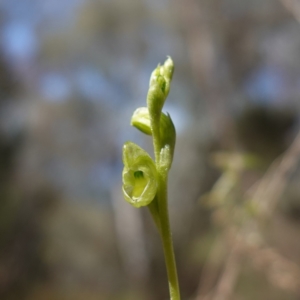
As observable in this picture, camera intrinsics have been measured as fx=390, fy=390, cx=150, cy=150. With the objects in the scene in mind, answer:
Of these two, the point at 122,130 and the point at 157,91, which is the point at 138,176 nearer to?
the point at 157,91

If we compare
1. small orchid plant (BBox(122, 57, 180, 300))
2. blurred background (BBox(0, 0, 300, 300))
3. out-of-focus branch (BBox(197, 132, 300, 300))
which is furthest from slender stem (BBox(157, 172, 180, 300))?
blurred background (BBox(0, 0, 300, 300))

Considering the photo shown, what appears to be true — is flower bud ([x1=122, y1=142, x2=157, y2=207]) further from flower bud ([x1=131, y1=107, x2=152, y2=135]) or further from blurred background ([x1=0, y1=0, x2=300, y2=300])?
blurred background ([x1=0, y1=0, x2=300, y2=300])

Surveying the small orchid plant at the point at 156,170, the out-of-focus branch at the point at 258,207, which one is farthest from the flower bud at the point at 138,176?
the out-of-focus branch at the point at 258,207

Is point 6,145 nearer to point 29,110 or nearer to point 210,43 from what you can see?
point 29,110

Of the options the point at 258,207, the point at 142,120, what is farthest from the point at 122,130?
the point at 142,120

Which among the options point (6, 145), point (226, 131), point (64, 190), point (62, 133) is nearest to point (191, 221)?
point (226, 131)

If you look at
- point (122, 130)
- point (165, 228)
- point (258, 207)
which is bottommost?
point (122, 130)

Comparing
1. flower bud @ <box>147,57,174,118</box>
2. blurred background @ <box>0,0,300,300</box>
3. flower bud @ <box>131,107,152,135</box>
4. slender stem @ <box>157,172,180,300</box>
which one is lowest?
blurred background @ <box>0,0,300,300</box>
